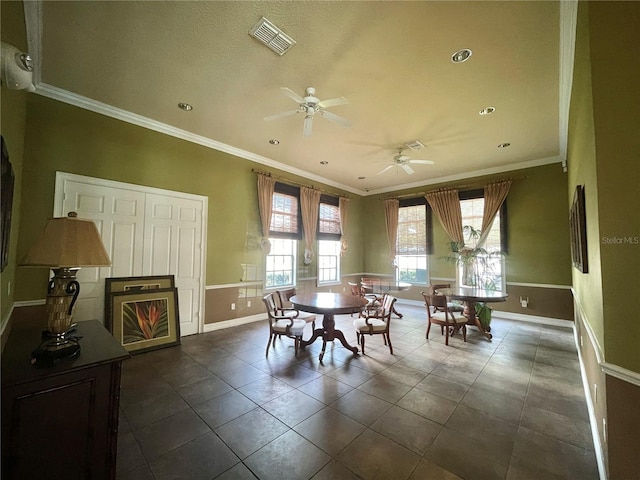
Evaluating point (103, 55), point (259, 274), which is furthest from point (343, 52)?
point (259, 274)

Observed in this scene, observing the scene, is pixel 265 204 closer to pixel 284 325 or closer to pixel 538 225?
pixel 284 325

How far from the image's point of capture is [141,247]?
12.2 ft

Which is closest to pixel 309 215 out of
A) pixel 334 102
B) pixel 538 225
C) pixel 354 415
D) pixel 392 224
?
pixel 392 224

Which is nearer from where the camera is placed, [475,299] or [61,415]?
[61,415]

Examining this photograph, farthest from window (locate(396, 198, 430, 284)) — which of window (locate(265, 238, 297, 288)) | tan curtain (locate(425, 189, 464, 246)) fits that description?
window (locate(265, 238, 297, 288))

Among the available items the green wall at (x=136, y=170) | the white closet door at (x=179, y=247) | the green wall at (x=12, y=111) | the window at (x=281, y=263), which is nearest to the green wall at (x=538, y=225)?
the window at (x=281, y=263)

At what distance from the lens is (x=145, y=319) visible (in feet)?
11.8

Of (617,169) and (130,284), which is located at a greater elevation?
(617,169)

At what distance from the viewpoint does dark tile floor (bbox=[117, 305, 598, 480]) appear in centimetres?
167

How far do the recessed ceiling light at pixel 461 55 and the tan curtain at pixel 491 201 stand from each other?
3.92 meters

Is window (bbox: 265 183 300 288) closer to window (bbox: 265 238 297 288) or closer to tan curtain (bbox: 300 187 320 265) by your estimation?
window (bbox: 265 238 297 288)

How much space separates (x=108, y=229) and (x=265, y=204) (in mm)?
2548

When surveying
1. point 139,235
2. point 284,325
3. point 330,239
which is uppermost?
point 330,239

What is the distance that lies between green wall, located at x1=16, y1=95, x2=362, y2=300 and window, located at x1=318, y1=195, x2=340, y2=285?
1352mm
